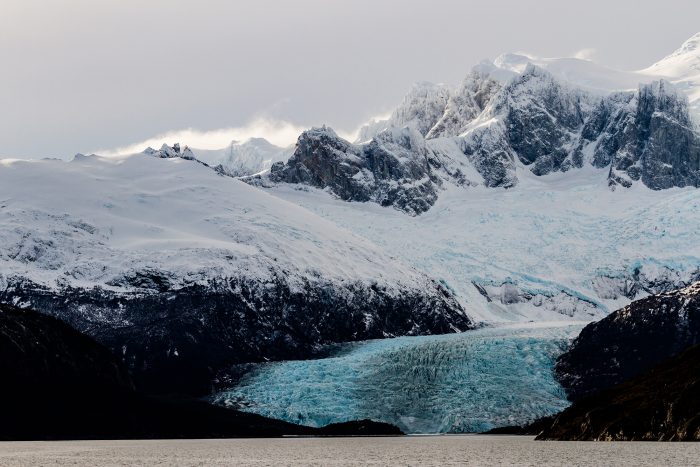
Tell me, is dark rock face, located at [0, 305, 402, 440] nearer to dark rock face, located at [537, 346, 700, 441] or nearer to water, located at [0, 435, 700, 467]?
water, located at [0, 435, 700, 467]

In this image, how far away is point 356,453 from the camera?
13750 centimetres

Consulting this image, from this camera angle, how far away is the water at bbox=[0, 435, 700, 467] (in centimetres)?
11512

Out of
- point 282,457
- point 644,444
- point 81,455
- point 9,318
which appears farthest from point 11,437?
point 644,444

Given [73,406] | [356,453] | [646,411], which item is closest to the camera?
[356,453]

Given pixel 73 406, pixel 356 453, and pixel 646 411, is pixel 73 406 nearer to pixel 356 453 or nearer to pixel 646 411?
pixel 356 453

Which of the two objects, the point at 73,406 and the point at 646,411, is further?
the point at 73,406

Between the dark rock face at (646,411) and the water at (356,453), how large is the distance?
3.84m

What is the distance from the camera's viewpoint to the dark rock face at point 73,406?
6924 inches

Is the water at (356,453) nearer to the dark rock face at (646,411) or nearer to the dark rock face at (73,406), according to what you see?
the dark rock face at (646,411)

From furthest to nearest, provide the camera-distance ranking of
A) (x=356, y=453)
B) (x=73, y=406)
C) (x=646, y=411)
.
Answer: (x=73, y=406), (x=646, y=411), (x=356, y=453)

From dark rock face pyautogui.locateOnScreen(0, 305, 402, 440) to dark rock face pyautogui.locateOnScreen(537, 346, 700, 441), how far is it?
43.9m

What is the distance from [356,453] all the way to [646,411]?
35722 mm

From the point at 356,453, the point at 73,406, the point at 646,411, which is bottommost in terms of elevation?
the point at 356,453

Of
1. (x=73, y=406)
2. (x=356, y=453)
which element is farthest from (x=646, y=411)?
(x=73, y=406)
